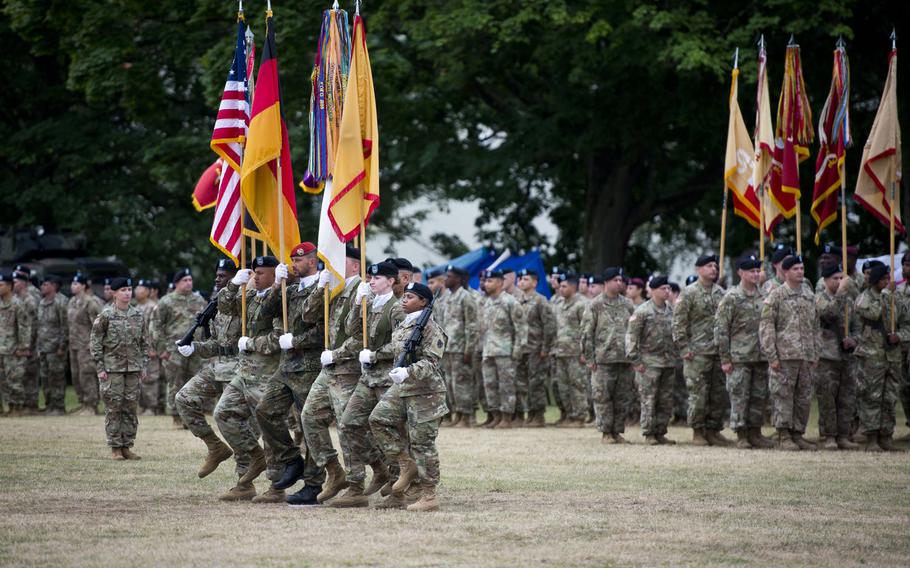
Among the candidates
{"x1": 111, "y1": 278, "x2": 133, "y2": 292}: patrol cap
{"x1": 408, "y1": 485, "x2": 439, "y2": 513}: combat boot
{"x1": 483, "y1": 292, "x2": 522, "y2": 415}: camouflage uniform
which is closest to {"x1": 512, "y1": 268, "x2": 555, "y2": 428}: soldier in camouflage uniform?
{"x1": 483, "y1": 292, "x2": 522, "y2": 415}: camouflage uniform

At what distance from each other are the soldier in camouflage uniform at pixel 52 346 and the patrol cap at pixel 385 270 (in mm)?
13241

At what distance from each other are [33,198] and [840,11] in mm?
20681

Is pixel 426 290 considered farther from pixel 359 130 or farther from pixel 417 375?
pixel 359 130

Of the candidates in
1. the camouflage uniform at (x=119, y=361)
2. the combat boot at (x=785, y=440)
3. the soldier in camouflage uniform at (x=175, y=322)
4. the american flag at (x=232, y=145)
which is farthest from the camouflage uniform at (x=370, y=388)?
the soldier in camouflage uniform at (x=175, y=322)

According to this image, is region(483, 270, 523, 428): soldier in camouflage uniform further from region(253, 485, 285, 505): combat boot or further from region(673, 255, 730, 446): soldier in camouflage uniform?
region(253, 485, 285, 505): combat boot

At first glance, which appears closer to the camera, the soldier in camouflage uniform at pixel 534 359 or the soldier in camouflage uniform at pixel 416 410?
the soldier in camouflage uniform at pixel 416 410

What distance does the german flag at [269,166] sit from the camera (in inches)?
488

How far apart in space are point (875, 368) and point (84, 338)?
44.6ft

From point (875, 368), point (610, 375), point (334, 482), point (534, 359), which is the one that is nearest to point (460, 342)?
point (534, 359)

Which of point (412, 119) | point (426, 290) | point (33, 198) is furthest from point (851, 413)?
point (33, 198)

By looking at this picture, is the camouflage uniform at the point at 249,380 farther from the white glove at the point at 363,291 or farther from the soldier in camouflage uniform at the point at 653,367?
the soldier in camouflage uniform at the point at 653,367

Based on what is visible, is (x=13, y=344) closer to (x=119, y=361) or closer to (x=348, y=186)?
(x=119, y=361)

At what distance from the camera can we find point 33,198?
33875mm

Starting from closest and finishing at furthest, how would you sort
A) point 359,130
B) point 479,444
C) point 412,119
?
point 359,130 → point 479,444 → point 412,119
